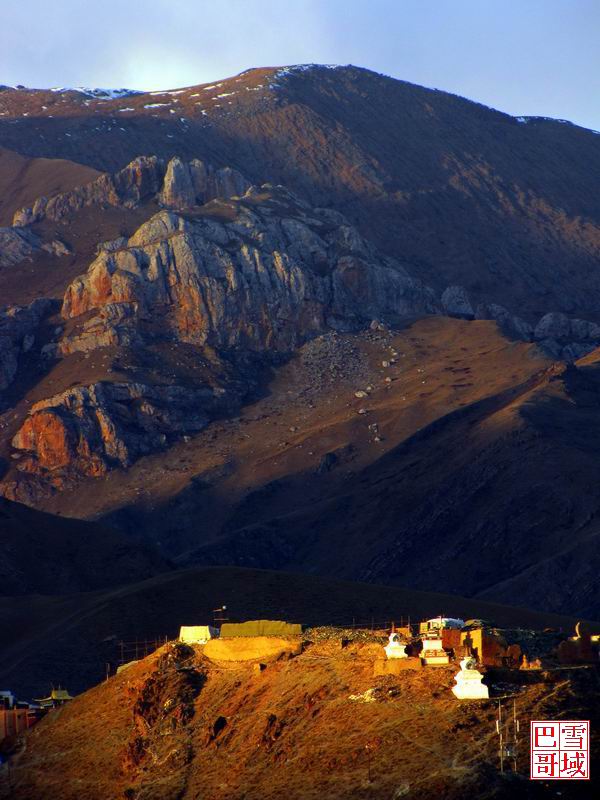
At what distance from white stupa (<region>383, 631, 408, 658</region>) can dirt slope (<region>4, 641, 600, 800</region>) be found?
2.63 feet

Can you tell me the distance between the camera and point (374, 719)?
48.0 meters

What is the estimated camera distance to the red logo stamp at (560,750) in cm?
4225

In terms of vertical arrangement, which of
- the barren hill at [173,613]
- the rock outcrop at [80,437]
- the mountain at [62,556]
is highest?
the rock outcrop at [80,437]

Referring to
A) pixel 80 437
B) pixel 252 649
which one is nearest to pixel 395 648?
pixel 252 649

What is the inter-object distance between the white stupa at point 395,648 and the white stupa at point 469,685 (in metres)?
3.28

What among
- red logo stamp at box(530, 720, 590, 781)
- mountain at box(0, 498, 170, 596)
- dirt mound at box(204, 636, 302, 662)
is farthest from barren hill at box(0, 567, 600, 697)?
red logo stamp at box(530, 720, 590, 781)

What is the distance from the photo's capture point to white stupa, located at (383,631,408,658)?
51125 millimetres

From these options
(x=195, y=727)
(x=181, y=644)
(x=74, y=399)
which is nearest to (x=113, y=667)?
(x=181, y=644)

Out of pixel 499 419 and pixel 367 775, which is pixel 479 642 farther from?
pixel 499 419

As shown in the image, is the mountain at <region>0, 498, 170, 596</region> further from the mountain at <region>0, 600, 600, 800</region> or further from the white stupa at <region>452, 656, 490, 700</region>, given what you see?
the white stupa at <region>452, 656, 490, 700</region>

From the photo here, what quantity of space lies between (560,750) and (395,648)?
9.07 m

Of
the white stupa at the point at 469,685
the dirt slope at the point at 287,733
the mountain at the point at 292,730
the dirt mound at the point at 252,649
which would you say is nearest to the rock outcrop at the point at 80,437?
the mountain at the point at 292,730

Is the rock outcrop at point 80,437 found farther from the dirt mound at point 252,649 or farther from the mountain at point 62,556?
the dirt mound at point 252,649

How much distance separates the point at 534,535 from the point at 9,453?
64.7 meters
